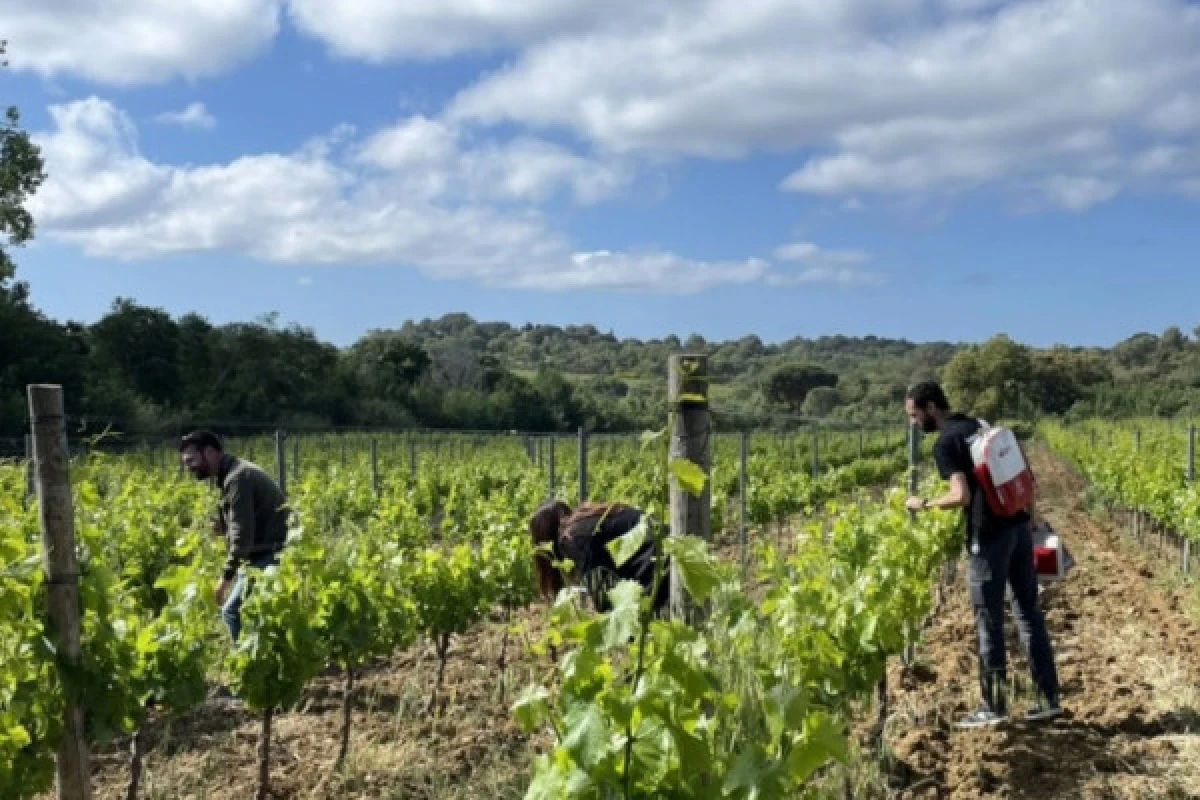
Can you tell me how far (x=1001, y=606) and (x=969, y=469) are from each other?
0.74 meters

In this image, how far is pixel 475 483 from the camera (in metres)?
15.9

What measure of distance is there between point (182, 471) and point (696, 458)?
46.8 feet

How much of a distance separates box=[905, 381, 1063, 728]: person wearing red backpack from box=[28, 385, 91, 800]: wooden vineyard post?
13.0 ft

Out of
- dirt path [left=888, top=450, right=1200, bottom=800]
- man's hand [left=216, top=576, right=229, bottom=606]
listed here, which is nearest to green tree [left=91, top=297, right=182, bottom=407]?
man's hand [left=216, top=576, right=229, bottom=606]

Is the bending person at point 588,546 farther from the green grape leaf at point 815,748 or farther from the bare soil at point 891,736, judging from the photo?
the green grape leaf at point 815,748

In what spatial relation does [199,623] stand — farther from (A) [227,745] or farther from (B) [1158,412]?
(B) [1158,412]

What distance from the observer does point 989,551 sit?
5469mm

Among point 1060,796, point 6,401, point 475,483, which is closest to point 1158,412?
Result: point 475,483

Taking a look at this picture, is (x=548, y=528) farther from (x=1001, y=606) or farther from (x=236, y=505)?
(x=1001, y=606)

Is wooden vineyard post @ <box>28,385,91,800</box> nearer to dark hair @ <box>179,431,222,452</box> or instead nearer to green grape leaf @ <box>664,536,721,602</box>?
green grape leaf @ <box>664,536,721,602</box>

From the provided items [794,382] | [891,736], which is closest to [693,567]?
[891,736]

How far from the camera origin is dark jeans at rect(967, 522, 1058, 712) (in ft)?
17.9

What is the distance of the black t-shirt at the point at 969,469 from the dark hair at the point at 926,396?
0.15 m

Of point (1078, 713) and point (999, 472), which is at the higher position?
point (999, 472)
